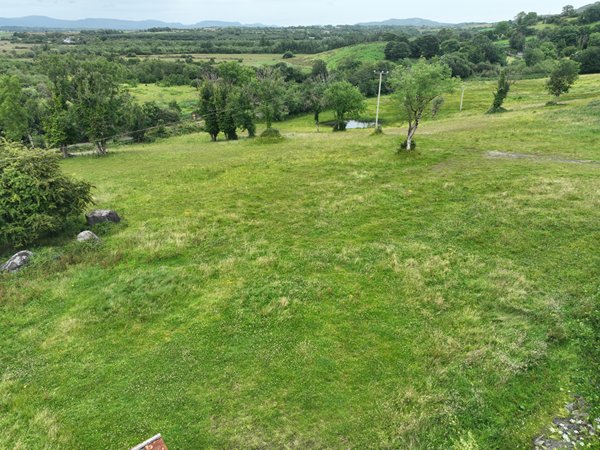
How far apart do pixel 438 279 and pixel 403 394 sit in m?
6.67

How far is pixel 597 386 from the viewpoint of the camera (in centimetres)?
1131

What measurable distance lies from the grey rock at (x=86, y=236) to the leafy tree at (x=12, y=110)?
29265mm

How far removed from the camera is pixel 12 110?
4150 centimetres

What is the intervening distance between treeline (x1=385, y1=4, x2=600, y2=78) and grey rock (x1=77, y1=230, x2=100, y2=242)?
322 ft

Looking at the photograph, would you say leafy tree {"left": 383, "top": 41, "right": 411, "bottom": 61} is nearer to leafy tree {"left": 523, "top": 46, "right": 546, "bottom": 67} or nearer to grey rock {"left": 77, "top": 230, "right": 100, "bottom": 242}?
leafy tree {"left": 523, "top": 46, "right": 546, "bottom": 67}

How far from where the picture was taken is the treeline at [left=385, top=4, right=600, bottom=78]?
90.4m

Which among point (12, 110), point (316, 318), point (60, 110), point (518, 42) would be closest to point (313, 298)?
point (316, 318)

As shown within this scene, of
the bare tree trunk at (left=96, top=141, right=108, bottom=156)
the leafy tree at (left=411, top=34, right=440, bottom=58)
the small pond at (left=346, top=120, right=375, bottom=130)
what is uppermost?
the leafy tree at (left=411, top=34, right=440, bottom=58)

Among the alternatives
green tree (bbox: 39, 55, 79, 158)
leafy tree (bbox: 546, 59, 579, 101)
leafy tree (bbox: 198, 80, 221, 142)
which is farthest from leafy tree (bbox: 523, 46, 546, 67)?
green tree (bbox: 39, 55, 79, 158)

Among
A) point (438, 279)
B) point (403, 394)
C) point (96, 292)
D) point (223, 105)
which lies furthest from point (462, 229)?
point (223, 105)

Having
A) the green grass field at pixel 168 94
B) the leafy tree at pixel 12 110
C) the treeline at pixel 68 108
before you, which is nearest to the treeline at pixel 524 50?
the green grass field at pixel 168 94

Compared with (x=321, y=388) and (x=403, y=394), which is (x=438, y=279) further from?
(x=321, y=388)

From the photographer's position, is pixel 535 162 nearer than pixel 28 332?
No

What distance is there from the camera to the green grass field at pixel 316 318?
11.0 metres
